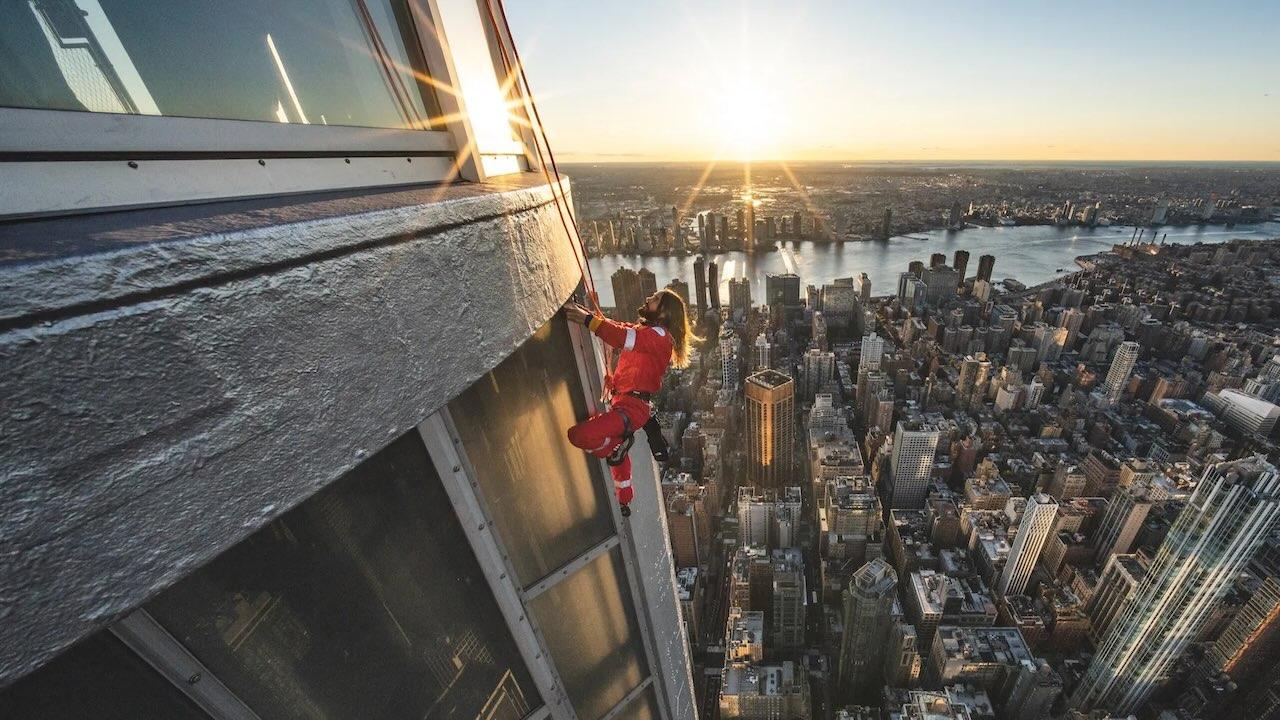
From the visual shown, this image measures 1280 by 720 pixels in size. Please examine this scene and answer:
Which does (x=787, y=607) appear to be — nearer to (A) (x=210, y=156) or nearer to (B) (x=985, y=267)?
(A) (x=210, y=156)

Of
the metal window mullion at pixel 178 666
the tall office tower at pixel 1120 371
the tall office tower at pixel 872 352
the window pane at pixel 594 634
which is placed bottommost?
the tall office tower at pixel 1120 371

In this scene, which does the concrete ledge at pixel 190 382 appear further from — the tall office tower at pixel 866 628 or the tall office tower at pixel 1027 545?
the tall office tower at pixel 1027 545

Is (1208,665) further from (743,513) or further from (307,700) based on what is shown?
(307,700)

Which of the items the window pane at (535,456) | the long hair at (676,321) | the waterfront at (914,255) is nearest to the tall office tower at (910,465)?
the waterfront at (914,255)

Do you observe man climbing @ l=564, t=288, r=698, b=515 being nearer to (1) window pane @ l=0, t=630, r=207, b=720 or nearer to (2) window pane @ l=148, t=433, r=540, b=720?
(2) window pane @ l=148, t=433, r=540, b=720

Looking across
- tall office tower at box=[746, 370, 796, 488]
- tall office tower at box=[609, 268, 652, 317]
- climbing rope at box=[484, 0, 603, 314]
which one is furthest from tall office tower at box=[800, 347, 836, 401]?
climbing rope at box=[484, 0, 603, 314]

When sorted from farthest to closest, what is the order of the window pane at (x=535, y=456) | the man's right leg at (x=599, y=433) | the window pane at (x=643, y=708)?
the window pane at (x=643, y=708) → the man's right leg at (x=599, y=433) → the window pane at (x=535, y=456)
